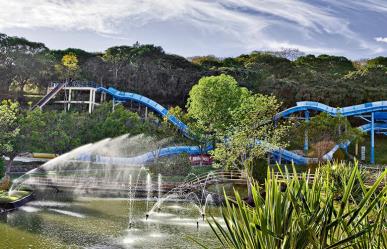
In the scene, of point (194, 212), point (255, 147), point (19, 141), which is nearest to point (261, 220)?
point (194, 212)

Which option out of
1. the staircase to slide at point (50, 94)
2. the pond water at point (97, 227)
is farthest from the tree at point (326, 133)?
the staircase to slide at point (50, 94)

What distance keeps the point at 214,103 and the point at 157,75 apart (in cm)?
2379

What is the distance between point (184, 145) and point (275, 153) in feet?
31.5

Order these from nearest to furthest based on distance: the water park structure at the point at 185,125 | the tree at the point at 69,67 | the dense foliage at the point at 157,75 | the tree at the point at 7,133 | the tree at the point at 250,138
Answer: the tree at the point at 250,138
the tree at the point at 7,133
the water park structure at the point at 185,125
the tree at the point at 69,67
the dense foliage at the point at 157,75

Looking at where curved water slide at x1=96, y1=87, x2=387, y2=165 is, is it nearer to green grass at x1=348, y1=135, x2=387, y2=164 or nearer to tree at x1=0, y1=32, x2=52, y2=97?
green grass at x1=348, y1=135, x2=387, y2=164

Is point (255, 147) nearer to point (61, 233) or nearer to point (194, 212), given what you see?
point (194, 212)

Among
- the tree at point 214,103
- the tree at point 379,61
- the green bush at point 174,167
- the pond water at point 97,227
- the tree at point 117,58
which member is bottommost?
the pond water at point 97,227

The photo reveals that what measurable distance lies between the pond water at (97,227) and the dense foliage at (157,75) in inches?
1493

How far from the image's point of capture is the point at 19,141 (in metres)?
36.9

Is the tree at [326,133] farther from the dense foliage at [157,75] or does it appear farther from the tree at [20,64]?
the tree at [20,64]

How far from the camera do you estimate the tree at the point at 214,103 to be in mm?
45125

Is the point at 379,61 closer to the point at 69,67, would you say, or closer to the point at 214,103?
the point at 214,103

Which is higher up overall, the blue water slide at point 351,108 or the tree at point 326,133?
the blue water slide at point 351,108

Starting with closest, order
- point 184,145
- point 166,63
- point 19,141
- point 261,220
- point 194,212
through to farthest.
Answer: point 261,220, point 194,212, point 19,141, point 184,145, point 166,63
